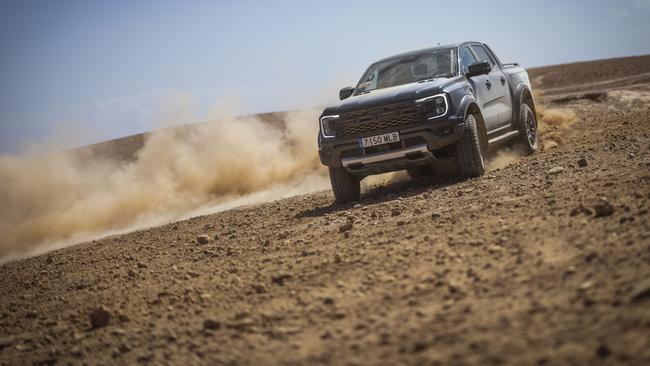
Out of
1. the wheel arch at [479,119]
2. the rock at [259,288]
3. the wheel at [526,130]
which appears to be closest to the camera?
the rock at [259,288]

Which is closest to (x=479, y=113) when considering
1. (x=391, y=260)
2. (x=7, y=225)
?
(x=391, y=260)

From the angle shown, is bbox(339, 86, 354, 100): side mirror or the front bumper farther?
bbox(339, 86, 354, 100): side mirror

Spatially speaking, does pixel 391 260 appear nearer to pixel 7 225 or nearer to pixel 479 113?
pixel 479 113

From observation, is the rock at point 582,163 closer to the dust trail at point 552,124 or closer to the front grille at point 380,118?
the front grille at point 380,118

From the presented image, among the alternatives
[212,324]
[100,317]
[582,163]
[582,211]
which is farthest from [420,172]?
[212,324]

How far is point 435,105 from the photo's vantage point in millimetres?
7680

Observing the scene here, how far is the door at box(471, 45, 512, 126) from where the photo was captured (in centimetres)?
913

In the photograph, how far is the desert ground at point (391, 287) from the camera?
9.89 ft

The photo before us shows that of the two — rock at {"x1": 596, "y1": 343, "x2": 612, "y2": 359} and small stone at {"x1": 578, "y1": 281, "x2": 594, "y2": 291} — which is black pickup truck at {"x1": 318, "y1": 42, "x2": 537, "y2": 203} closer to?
small stone at {"x1": 578, "y1": 281, "x2": 594, "y2": 291}

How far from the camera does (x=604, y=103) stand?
19.5 meters

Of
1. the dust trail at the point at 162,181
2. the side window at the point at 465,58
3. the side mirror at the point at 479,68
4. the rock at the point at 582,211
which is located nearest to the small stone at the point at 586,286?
the rock at the point at 582,211

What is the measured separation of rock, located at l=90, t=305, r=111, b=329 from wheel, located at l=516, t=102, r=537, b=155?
7.26m

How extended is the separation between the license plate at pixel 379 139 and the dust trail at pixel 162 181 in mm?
4498

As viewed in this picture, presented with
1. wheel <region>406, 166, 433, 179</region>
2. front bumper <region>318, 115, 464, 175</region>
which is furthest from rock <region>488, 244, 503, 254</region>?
wheel <region>406, 166, 433, 179</region>
